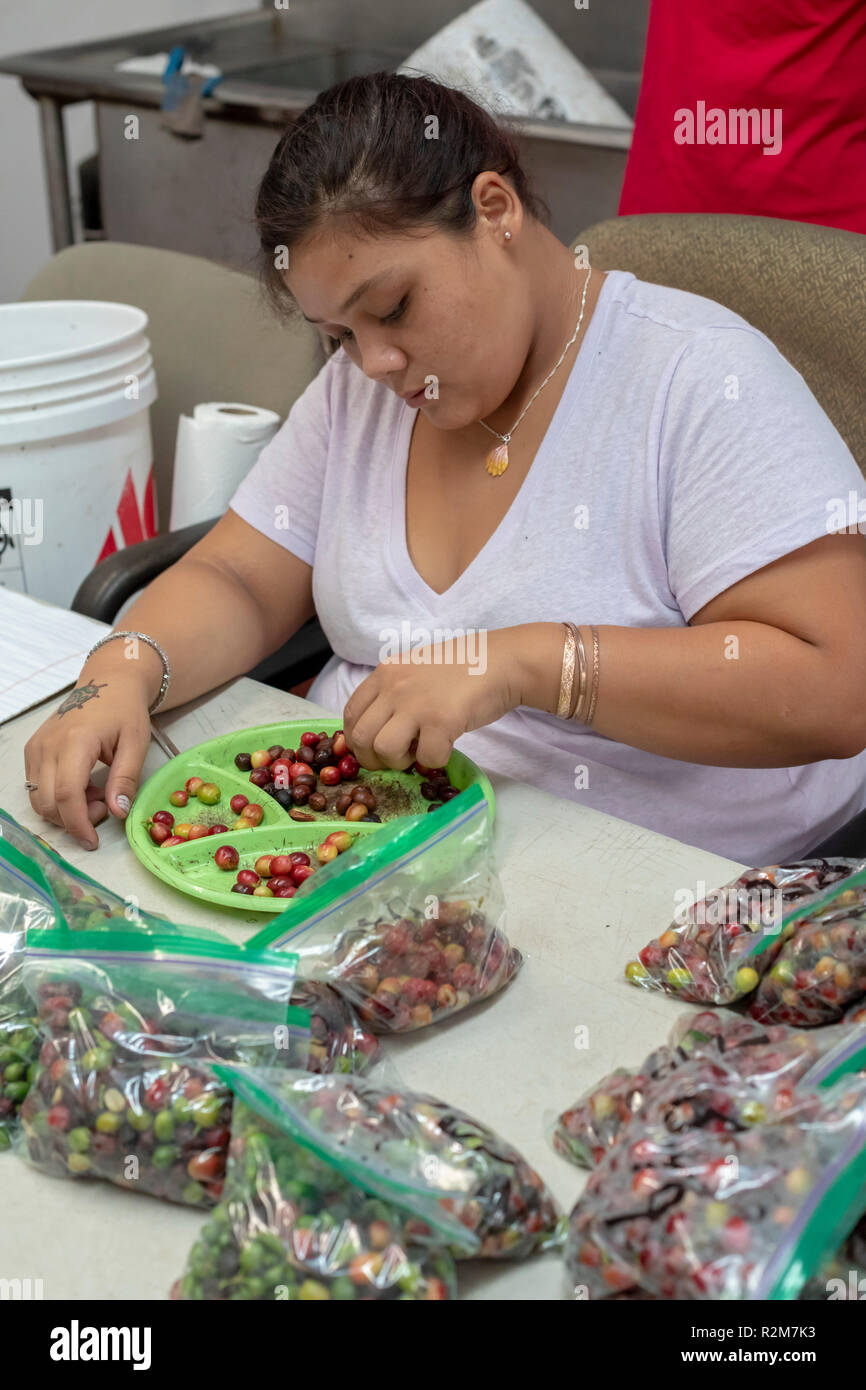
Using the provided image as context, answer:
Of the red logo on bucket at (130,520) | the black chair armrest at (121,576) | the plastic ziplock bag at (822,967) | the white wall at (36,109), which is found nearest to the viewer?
the plastic ziplock bag at (822,967)

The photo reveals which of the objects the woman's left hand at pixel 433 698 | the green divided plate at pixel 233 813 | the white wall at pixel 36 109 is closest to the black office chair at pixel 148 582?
the green divided plate at pixel 233 813

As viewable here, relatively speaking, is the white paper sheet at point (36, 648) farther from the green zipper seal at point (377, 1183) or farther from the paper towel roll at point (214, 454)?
the green zipper seal at point (377, 1183)

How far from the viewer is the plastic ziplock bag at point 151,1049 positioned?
72 cm

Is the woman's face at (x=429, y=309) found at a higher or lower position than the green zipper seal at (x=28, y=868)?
higher

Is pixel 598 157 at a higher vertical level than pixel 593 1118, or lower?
higher

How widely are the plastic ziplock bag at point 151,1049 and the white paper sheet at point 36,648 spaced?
0.61 metres

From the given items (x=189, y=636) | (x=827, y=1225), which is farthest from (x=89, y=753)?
(x=827, y=1225)

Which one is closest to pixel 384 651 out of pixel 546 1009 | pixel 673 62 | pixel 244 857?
pixel 244 857

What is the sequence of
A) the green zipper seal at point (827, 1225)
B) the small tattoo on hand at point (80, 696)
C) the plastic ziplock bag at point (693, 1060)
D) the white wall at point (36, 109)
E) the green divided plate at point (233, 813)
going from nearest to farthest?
the green zipper seal at point (827, 1225), the plastic ziplock bag at point (693, 1060), the green divided plate at point (233, 813), the small tattoo on hand at point (80, 696), the white wall at point (36, 109)

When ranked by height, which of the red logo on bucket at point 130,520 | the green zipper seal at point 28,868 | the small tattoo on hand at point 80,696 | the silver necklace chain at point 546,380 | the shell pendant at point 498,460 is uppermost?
the silver necklace chain at point 546,380

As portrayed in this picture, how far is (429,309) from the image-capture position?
45.2 inches
